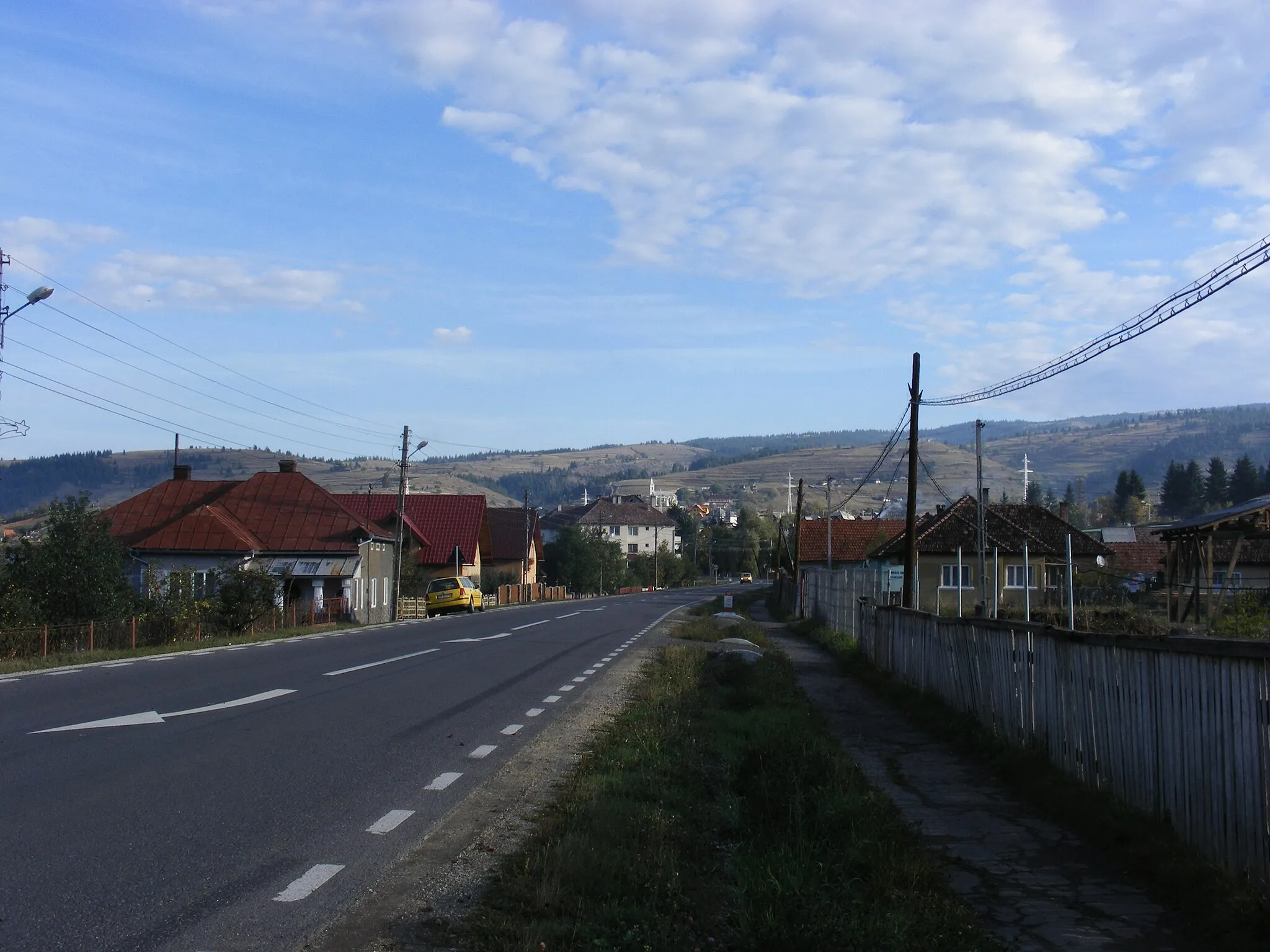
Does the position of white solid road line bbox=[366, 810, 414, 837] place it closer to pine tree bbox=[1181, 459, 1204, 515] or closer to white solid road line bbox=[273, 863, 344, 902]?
white solid road line bbox=[273, 863, 344, 902]

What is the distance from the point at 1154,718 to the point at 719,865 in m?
3.04

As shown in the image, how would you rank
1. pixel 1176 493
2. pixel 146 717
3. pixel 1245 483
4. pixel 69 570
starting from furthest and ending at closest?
pixel 1176 493, pixel 1245 483, pixel 69 570, pixel 146 717

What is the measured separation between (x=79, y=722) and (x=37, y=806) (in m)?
4.28

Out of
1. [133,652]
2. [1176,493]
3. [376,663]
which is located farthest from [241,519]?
[1176,493]

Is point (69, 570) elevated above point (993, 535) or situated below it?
below

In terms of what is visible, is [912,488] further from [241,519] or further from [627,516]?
[627,516]

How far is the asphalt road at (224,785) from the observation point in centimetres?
553

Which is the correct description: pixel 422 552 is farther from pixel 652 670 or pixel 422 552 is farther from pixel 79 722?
pixel 79 722

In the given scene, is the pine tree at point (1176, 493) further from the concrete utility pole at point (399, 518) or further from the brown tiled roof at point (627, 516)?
the concrete utility pole at point (399, 518)

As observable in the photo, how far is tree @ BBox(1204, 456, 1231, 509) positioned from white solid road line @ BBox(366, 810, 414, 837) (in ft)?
391

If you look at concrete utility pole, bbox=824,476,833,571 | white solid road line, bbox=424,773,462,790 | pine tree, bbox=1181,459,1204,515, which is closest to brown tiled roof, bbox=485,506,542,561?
concrete utility pole, bbox=824,476,833,571

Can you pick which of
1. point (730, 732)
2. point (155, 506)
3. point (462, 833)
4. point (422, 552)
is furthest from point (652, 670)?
point (422, 552)

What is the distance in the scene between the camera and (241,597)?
103ft

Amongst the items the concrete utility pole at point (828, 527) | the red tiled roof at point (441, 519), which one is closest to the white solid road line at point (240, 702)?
the concrete utility pole at point (828, 527)
